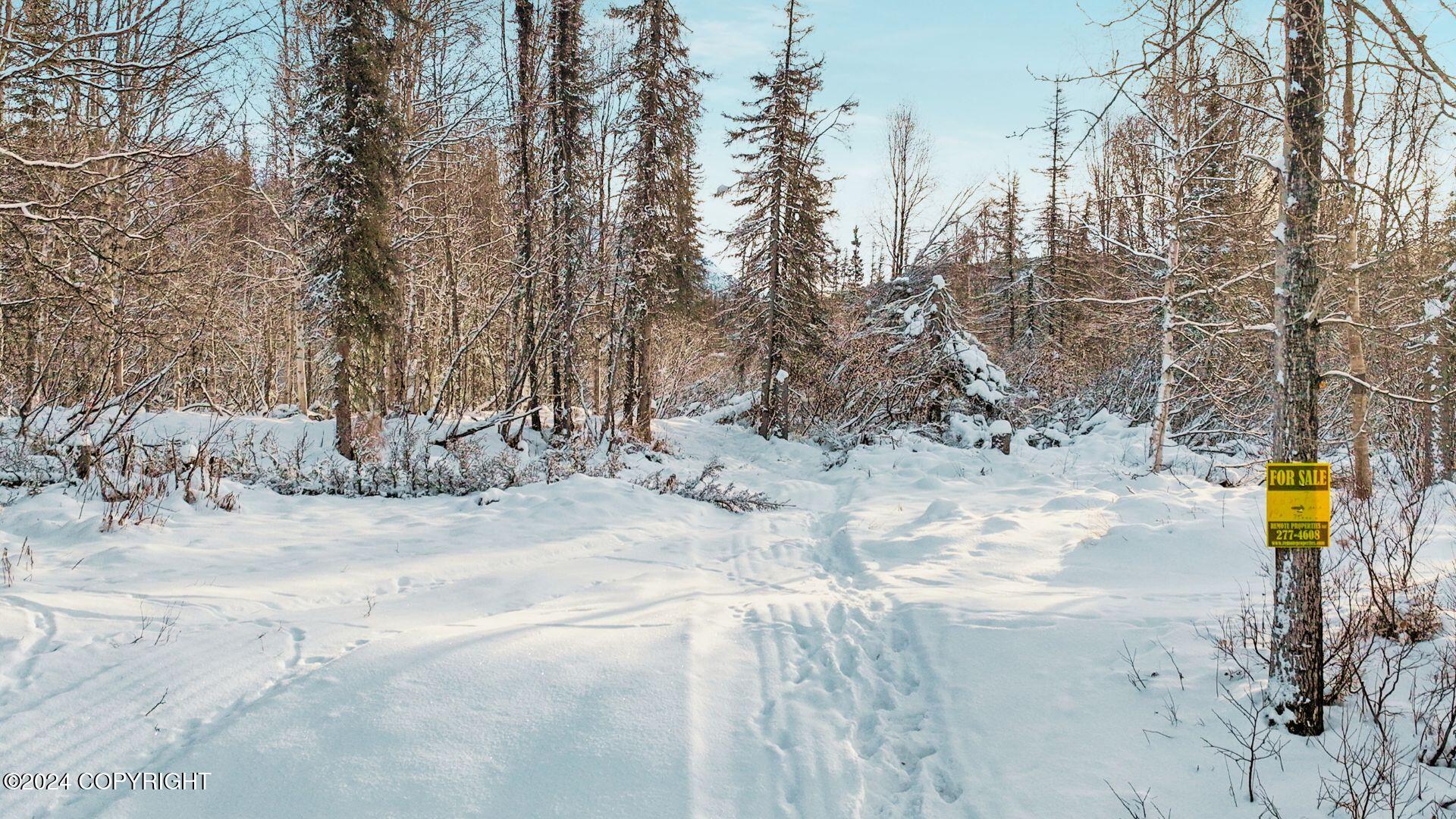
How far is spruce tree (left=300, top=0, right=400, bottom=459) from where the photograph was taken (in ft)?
39.7

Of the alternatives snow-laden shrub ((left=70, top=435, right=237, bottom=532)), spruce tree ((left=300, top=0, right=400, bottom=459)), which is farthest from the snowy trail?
spruce tree ((left=300, top=0, right=400, bottom=459))

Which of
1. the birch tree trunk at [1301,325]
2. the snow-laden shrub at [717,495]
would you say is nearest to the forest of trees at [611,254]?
the birch tree trunk at [1301,325]

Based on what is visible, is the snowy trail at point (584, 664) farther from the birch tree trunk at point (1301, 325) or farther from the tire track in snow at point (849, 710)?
the birch tree trunk at point (1301, 325)

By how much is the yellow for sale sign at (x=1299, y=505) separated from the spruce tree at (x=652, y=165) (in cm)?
1506

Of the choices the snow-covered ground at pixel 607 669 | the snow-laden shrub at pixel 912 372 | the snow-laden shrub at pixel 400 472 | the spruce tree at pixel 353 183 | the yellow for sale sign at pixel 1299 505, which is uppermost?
the spruce tree at pixel 353 183

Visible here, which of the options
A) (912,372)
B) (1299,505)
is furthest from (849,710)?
(912,372)

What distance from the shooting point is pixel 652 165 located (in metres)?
17.3

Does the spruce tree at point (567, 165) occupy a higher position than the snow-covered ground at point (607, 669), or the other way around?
the spruce tree at point (567, 165)

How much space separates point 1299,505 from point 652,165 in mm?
16414

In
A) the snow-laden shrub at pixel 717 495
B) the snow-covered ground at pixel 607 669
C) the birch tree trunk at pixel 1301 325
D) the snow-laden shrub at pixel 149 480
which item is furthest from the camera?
the snow-laden shrub at pixel 717 495

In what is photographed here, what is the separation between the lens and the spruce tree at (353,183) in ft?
39.7

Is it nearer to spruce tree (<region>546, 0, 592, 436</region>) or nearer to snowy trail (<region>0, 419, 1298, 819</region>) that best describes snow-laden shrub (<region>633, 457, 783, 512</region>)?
snowy trail (<region>0, 419, 1298, 819</region>)

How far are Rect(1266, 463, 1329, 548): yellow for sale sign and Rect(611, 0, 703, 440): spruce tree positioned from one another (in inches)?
593

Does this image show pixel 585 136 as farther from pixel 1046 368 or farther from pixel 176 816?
pixel 176 816
